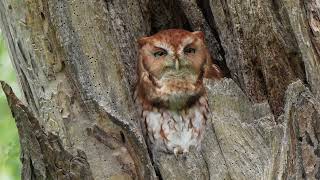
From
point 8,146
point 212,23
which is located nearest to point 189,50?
point 212,23

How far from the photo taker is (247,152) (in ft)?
11.6

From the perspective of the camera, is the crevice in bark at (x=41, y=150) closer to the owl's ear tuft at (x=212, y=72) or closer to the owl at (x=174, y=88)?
the owl at (x=174, y=88)

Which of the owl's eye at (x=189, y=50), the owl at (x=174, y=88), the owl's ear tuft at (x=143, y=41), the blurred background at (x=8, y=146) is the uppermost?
the owl's ear tuft at (x=143, y=41)

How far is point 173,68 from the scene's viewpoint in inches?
160

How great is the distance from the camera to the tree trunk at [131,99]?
11.0 ft

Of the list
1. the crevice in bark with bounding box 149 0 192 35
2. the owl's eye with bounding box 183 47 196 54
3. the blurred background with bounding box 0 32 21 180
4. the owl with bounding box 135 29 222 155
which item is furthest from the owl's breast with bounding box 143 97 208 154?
the blurred background with bounding box 0 32 21 180

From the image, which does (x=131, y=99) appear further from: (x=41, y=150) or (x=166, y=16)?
(x=166, y=16)

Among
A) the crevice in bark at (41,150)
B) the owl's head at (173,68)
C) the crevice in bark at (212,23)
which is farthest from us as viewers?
the crevice in bark at (212,23)

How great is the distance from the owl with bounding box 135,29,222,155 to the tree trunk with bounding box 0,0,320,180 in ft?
0.88

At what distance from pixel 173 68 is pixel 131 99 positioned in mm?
547

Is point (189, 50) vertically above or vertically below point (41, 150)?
above

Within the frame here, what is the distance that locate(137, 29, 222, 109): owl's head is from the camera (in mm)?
Result: 4055

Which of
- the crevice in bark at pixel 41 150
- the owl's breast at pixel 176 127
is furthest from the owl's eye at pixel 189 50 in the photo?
the crevice in bark at pixel 41 150

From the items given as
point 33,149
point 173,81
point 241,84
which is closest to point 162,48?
point 173,81
